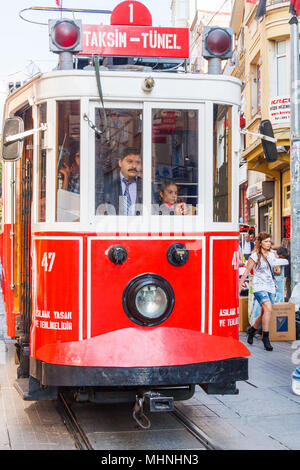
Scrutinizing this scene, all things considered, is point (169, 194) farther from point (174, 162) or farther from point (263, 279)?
point (263, 279)

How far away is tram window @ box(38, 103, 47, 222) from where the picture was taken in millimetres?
5801

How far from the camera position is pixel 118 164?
5625 millimetres

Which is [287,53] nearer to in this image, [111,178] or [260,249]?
[260,249]

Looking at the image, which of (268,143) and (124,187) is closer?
(124,187)

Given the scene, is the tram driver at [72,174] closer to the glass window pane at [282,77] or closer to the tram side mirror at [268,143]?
the tram side mirror at [268,143]

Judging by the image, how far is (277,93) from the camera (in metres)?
19.6

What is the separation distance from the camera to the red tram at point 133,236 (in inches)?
212

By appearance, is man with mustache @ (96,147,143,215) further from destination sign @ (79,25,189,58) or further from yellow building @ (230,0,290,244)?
yellow building @ (230,0,290,244)

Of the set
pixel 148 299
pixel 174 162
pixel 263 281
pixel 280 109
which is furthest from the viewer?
pixel 280 109

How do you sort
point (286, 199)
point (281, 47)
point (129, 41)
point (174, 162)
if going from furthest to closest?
point (286, 199)
point (281, 47)
point (129, 41)
point (174, 162)

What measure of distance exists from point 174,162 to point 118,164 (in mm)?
468

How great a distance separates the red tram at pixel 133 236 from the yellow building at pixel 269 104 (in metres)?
12.6

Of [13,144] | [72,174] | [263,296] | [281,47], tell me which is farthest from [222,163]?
[281,47]

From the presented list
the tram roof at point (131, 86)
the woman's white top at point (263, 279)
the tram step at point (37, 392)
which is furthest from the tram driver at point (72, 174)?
the woman's white top at point (263, 279)
